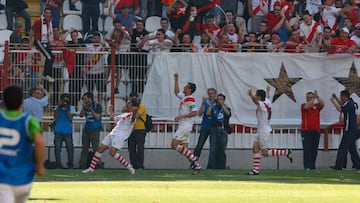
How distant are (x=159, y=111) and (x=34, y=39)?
12.8 ft

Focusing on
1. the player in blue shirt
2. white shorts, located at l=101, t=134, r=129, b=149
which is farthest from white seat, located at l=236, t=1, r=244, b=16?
the player in blue shirt

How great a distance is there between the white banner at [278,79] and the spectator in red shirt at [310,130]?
2.29 feet

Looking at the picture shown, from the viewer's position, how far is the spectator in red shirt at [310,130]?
28.9 m

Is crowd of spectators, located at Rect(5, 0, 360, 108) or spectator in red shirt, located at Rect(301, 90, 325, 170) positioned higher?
crowd of spectators, located at Rect(5, 0, 360, 108)

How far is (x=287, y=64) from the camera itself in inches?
1174

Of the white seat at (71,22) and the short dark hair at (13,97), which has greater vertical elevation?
the white seat at (71,22)

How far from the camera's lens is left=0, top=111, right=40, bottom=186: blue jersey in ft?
35.1

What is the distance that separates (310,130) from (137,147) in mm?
4722

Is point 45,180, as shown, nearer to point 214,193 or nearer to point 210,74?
point 214,193

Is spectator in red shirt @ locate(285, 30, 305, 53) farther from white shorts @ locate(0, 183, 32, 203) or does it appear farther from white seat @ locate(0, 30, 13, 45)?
white shorts @ locate(0, 183, 32, 203)

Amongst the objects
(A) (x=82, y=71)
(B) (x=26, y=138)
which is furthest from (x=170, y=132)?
(B) (x=26, y=138)

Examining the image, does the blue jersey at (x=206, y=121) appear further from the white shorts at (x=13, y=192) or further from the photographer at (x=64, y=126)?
the white shorts at (x=13, y=192)

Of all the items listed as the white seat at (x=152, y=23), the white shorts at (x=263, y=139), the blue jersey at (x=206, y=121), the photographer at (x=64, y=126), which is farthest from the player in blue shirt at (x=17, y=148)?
the white seat at (x=152, y=23)

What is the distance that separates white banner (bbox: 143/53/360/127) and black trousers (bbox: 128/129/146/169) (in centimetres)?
207
